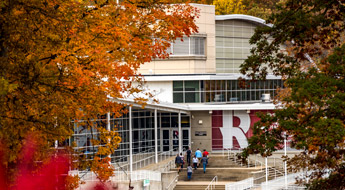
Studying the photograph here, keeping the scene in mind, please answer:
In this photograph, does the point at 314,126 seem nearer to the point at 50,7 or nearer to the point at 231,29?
the point at 50,7

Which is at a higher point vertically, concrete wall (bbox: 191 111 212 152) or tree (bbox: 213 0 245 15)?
tree (bbox: 213 0 245 15)

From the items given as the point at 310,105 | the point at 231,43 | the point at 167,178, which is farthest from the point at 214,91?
the point at 310,105

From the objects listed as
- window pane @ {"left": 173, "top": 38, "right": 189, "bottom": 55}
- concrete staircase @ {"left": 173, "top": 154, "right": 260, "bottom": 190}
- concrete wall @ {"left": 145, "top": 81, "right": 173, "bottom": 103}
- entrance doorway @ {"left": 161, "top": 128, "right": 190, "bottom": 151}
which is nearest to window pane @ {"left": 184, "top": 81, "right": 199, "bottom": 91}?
concrete wall @ {"left": 145, "top": 81, "right": 173, "bottom": 103}

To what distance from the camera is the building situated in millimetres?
46125

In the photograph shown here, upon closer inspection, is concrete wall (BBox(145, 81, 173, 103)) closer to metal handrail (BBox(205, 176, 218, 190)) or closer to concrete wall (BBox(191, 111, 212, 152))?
concrete wall (BBox(191, 111, 212, 152))

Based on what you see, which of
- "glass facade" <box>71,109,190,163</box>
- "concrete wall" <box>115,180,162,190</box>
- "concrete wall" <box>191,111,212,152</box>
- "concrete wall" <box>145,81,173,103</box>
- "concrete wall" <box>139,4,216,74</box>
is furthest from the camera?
"concrete wall" <box>139,4,216,74</box>

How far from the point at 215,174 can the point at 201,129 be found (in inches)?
415

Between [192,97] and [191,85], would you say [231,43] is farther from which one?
[192,97]

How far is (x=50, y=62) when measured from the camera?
14320 mm

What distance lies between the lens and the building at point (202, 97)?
4612 cm

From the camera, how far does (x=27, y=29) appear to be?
12.1 metres

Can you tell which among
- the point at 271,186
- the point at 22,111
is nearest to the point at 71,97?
the point at 22,111

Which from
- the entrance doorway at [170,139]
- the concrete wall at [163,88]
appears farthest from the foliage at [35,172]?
the concrete wall at [163,88]

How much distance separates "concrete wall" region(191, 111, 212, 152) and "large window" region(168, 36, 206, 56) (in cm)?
528
